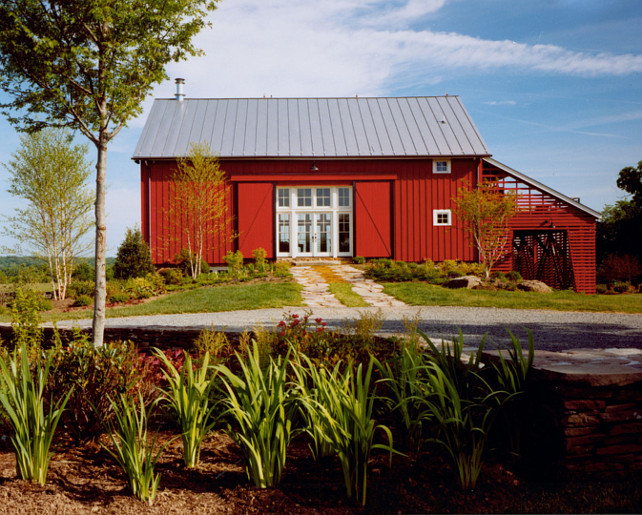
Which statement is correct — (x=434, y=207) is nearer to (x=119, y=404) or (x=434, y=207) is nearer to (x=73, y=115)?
(x=73, y=115)

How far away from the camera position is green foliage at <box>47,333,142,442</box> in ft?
9.34

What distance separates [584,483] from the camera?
2.33 metres

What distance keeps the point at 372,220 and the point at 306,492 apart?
44.9ft

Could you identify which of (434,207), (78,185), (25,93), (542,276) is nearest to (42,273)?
(78,185)

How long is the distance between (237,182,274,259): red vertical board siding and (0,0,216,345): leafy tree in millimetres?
10498

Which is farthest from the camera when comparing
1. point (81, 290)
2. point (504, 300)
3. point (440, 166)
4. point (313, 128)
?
Answer: point (313, 128)

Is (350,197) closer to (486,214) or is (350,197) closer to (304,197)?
(304,197)

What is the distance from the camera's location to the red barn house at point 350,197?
15414 mm

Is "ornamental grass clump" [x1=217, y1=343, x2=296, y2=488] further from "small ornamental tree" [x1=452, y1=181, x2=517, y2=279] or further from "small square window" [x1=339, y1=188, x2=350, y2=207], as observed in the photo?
"small square window" [x1=339, y1=188, x2=350, y2=207]

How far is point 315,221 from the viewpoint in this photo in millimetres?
15758

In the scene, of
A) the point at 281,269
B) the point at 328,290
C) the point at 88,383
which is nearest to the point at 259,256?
the point at 281,269

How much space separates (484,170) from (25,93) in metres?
14.1

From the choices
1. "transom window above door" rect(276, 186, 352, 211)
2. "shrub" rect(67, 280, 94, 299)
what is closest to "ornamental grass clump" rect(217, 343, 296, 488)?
"shrub" rect(67, 280, 94, 299)

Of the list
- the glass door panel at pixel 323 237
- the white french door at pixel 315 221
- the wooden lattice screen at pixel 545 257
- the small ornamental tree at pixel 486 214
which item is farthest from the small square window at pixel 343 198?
the wooden lattice screen at pixel 545 257
